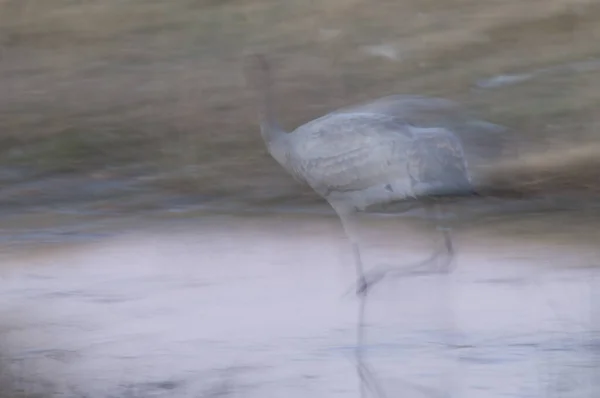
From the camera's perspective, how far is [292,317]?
508 cm

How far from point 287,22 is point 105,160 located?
6.58 ft

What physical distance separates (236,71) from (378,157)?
14.2 ft

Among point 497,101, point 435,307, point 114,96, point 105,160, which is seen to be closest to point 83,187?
point 105,160

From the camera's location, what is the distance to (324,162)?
17.6 feet

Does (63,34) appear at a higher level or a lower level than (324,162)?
higher

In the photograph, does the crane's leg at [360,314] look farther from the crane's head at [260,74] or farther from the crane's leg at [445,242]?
the crane's head at [260,74]

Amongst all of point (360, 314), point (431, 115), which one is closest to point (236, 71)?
point (431, 115)

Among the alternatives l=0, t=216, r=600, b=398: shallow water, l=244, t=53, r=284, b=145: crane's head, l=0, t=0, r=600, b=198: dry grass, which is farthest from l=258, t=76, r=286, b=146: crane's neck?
l=0, t=0, r=600, b=198: dry grass

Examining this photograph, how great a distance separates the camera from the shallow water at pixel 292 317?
14.0 ft

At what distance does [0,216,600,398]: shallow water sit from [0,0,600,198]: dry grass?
1523 mm

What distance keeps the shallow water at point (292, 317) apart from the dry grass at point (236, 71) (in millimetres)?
1523

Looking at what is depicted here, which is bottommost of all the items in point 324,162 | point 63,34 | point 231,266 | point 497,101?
point 231,266

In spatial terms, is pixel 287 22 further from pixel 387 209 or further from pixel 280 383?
pixel 280 383

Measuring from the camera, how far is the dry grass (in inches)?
327
